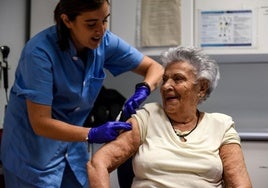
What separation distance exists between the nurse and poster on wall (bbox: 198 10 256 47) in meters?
0.83

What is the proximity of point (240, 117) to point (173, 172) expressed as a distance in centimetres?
148

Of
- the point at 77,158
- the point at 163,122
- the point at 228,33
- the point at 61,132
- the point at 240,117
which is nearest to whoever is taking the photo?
the point at 61,132

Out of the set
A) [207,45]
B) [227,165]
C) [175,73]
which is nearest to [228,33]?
[207,45]

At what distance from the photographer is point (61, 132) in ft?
4.52

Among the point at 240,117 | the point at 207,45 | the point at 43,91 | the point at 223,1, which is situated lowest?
the point at 240,117

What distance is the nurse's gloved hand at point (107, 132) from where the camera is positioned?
1.40 metres

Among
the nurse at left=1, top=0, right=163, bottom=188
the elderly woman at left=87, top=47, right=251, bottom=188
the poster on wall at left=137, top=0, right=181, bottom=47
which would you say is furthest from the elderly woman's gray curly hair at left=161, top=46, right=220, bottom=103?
the poster on wall at left=137, top=0, right=181, bottom=47

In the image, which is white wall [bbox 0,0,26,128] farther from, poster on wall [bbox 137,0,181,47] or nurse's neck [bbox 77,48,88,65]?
nurse's neck [bbox 77,48,88,65]

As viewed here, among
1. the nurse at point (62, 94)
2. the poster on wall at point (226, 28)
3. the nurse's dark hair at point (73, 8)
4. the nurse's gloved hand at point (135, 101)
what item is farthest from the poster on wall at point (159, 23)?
the nurse's dark hair at point (73, 8)

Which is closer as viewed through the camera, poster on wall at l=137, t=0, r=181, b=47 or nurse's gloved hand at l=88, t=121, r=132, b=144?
nurse's gloved hand at l=88, t=121, r=132, b=144

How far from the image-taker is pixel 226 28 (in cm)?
245

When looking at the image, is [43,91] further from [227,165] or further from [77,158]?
[227,165]

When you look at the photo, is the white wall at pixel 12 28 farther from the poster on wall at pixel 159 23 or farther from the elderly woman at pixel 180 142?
the elderly woman at pixel 180 142

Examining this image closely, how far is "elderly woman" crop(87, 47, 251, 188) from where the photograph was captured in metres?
1.40
